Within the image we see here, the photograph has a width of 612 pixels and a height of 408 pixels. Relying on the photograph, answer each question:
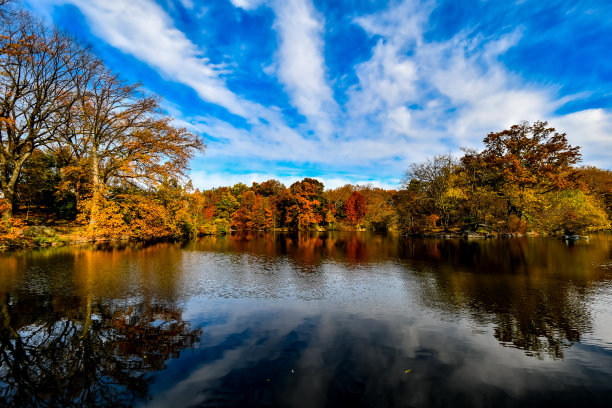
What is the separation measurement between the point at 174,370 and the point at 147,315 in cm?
345

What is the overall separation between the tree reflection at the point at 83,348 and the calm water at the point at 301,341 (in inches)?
1.3

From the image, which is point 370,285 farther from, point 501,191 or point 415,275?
point 501,191

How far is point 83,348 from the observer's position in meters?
6.07

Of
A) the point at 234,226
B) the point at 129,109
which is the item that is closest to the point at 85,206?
the point at 129,109

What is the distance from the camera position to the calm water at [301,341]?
15.8ft

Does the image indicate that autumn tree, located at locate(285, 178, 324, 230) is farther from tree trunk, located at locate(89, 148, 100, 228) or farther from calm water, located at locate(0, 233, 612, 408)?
calm water, located at locate(0, 233, 612, 408)

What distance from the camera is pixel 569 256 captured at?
66.4ft

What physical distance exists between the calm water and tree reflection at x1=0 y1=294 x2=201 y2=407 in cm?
3

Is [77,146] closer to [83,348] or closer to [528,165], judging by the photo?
[83,348]

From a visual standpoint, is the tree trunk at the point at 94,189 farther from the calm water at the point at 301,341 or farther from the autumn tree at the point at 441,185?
the autumn tree at the point at 441,185

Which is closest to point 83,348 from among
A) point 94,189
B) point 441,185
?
point 94,189

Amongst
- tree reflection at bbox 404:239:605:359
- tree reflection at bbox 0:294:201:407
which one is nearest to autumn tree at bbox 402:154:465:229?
tree reflection at bbox 404:239:605:359

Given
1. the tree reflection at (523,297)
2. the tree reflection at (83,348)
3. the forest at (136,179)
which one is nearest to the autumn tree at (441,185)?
the forest at (136,179)

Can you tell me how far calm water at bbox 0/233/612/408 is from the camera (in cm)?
481
